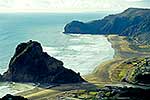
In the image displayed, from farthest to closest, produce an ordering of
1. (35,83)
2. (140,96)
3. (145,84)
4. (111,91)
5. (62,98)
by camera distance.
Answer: (35,83)
(145,84)
(62,98)
(111,91)
(140,96)

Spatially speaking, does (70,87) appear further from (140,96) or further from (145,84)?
(140,96)

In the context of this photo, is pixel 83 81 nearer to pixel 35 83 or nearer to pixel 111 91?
pixel 35 83

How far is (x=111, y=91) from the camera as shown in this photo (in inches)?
6083

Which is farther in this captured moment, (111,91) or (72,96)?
(72,96)

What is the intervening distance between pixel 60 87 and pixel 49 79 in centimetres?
1160

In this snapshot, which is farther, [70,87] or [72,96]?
[70,87]

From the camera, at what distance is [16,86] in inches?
7594

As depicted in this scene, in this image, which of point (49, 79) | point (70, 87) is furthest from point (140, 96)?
point (49, 79)

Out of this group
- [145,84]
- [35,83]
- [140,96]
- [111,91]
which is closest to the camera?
[140,96]

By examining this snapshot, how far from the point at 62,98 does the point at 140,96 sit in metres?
39.1

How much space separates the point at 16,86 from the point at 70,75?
26759 millimetres

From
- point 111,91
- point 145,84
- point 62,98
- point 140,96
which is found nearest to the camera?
point 140,96

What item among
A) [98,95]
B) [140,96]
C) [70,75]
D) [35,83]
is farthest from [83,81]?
[140,96]

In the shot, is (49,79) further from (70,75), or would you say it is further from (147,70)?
(147,70)
